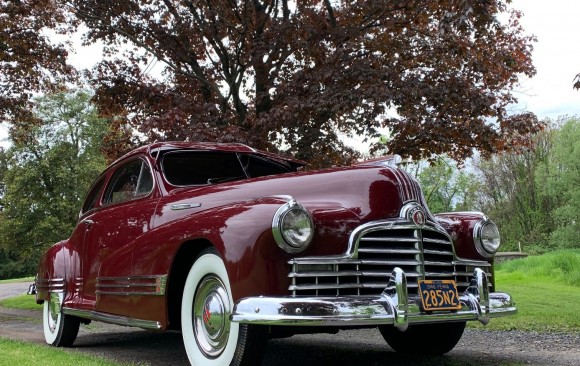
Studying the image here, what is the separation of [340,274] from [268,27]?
21.0 feet

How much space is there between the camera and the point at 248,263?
362cm

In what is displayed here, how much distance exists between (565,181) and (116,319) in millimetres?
40980

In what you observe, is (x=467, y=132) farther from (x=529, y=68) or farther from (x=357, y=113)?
(x=529, y=68)

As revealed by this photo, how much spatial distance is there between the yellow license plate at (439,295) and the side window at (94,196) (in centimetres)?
392

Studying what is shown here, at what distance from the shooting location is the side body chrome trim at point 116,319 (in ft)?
14.7

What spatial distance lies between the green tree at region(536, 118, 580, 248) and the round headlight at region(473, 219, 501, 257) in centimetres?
3874

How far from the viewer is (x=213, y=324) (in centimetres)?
399

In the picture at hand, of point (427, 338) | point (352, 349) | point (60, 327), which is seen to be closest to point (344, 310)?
point (427, 338)

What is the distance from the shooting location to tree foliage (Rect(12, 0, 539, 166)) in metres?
8.63

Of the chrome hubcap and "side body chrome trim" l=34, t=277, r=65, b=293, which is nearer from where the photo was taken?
the chrome hubcap

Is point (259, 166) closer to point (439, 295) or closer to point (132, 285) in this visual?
point (132, 285)

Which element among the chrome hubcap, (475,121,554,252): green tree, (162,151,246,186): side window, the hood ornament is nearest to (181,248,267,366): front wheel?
the chrome hubcap

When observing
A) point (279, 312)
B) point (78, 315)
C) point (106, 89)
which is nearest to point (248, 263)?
point (279, 312)

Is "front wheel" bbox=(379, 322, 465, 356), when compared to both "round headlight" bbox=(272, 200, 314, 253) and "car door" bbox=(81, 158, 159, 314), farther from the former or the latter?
"car door" bbox=(81, 158, 159, 314)
